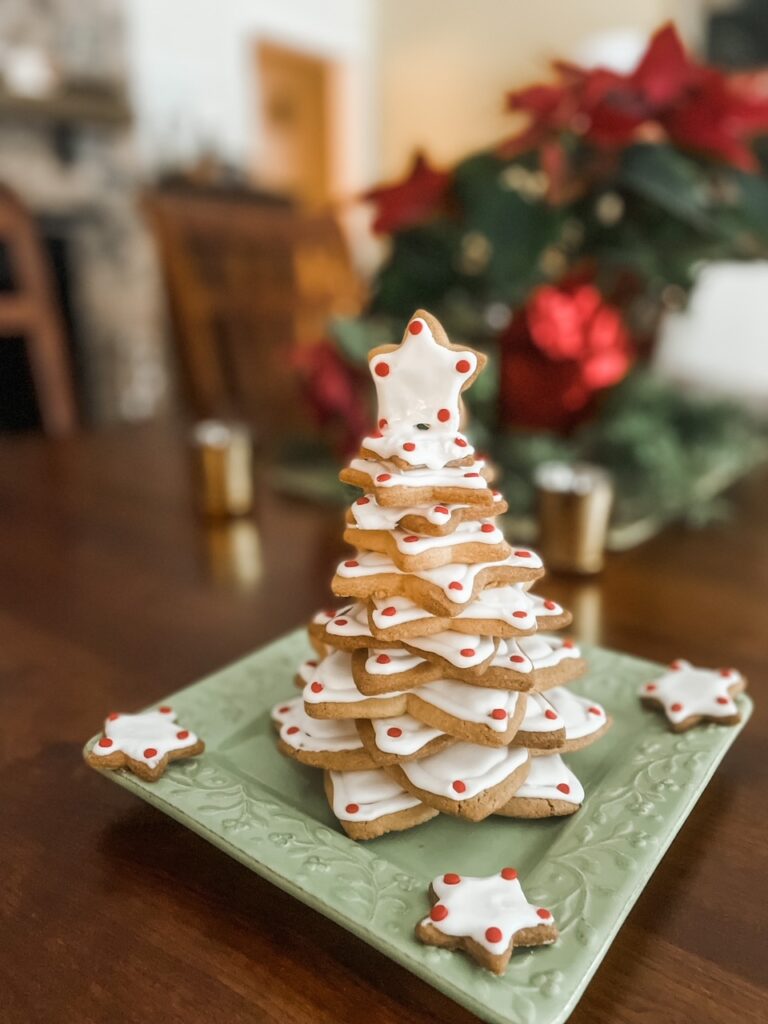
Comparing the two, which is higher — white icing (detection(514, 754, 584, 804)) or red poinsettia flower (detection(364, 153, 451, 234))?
red poinsettia flower (detection(364, 153, 451, 234))

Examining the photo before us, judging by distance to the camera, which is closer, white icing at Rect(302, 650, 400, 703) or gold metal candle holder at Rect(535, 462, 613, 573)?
white icing at Rect(302, 650, 400, 703)

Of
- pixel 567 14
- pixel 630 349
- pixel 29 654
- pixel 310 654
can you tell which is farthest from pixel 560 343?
pixel 567 14

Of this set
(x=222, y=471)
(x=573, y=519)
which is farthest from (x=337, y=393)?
(x=573, y=519)

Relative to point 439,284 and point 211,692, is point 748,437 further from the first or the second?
point 211,692

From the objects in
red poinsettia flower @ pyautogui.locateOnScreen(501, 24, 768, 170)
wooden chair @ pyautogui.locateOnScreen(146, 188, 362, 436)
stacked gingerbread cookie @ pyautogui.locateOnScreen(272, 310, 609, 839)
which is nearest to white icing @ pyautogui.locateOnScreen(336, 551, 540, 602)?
stacked gingerbread cookie @ pyautogui.locateOnScreen(272, 310, 609, 839)

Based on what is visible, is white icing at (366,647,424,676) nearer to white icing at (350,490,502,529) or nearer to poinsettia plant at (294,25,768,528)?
white icing at (350,490,502,529)

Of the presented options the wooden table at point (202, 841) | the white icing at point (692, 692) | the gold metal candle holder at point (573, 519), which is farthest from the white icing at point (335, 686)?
the gold metal candle holder at point (573, 519)

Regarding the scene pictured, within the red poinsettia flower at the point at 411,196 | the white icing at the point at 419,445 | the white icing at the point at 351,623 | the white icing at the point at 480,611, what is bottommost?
the white icing at the point at 351,623

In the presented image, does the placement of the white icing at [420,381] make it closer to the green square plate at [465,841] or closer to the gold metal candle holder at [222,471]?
the green square plate at [465,841]
